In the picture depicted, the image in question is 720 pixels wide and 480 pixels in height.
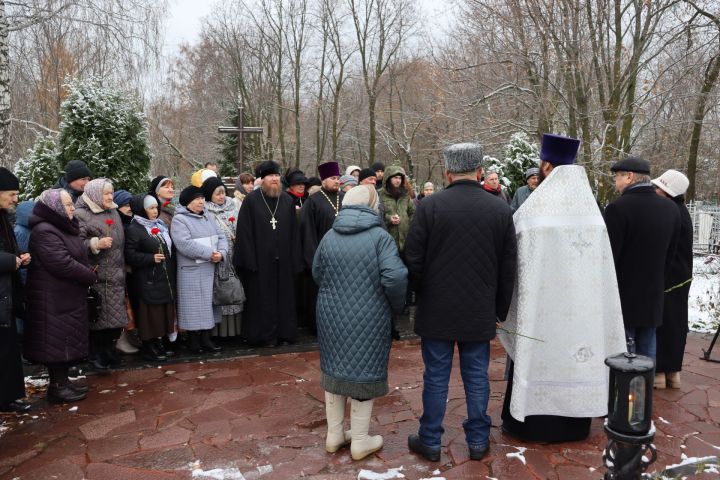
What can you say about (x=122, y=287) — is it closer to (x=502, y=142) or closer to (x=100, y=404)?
(x=100, y=404)

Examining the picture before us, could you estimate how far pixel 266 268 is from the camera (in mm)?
6480

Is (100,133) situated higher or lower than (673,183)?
higher

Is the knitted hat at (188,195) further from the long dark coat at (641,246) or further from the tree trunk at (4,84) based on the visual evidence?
the long dark coat at (641,246)

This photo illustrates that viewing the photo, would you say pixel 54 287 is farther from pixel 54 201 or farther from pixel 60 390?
pixel 60 390

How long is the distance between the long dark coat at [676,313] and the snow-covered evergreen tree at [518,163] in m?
5.74

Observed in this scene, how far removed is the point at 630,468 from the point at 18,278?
4422mm

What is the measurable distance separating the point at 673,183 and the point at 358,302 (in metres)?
3.14

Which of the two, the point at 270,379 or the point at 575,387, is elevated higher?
the point at 575,387

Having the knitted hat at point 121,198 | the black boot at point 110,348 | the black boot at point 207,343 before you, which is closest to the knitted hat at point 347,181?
the black boot at point 207,343

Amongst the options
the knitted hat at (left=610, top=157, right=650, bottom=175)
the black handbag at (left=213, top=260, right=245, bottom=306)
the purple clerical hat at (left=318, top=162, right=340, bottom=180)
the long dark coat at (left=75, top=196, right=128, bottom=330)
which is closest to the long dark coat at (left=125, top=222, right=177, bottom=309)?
the long dark coat at (left=75, top=196, right=128, bottom=330)

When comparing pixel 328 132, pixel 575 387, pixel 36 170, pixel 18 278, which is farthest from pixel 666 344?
pixel 328 132

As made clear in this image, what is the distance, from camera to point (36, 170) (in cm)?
1106

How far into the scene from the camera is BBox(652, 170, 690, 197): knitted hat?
A: 4887 mm

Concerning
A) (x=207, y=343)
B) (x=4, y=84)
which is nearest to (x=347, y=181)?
(x=207, y=343)
